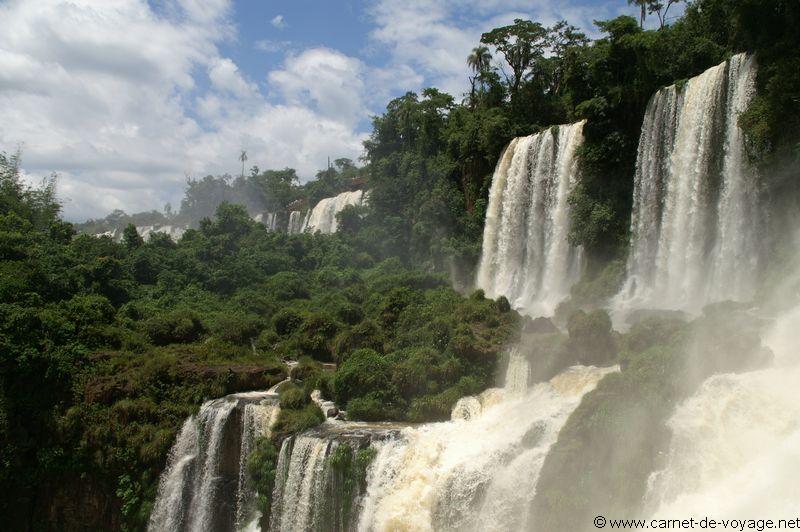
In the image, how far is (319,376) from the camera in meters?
19.3

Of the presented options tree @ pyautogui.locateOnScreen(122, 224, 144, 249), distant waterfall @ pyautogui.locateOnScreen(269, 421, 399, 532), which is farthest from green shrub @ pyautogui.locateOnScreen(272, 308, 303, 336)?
tree @ pyautogui.locateOnScreen(122, 224, 144, 249)

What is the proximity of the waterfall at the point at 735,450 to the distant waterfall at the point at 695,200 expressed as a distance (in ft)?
22.3

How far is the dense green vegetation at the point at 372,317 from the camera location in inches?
637

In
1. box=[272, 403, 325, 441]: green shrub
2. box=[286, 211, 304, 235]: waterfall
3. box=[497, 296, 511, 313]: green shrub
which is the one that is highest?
box=[286, 211, 304, 235]: waterfall

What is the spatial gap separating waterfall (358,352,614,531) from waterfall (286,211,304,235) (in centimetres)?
4455

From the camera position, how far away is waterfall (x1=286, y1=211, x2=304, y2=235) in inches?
2301

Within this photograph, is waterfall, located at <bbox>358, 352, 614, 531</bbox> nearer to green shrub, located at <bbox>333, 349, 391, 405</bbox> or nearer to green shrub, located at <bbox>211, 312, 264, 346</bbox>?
green shrub, located at <bbox>333, 349, 391, 405</bbox>

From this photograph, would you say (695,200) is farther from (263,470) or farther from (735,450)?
(263,470)

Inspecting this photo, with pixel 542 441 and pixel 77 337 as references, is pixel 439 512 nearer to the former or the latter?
pixel 542 441

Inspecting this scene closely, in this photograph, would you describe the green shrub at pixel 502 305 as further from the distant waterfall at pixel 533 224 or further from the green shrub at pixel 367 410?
the green shrub at pixel 367 410

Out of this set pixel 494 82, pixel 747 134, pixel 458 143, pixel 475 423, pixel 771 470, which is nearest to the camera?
pixel 771 470

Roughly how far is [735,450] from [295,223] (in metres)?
51.7

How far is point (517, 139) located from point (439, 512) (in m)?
21.1

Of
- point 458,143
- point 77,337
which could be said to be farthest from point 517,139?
point 77,337
